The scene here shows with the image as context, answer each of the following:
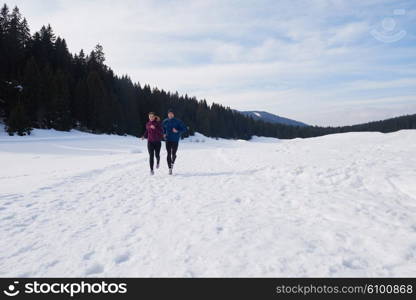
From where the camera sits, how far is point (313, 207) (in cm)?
485

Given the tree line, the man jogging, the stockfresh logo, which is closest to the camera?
the stockfresh logo

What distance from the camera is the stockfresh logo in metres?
2.51

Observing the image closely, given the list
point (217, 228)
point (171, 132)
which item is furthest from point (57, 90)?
point (217, 228)

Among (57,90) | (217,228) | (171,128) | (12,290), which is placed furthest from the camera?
(57,90)

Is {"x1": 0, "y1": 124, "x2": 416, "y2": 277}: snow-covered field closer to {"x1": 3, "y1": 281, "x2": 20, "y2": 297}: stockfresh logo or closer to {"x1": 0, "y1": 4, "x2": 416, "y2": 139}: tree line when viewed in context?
{"x1": 3, "y1": 281, "x2": 20, "y2": 297}: stockfresh logo

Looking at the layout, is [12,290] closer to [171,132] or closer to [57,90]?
[171,132]

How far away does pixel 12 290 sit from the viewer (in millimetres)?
2551

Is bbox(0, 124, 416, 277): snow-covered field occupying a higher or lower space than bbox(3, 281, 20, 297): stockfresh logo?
higher

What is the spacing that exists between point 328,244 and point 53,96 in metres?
44.3

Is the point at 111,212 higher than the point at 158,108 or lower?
lower

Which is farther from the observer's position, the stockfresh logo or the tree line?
the tree line

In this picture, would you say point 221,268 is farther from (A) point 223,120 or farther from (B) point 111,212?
(A) point 223,120

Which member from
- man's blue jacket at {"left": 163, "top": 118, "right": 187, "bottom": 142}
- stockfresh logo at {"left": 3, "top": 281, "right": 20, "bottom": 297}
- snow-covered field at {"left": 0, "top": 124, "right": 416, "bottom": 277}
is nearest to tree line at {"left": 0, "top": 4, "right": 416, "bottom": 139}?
man's blue jacket at {"left": 163, "top": 118, "right": 187, "bottom": 142}

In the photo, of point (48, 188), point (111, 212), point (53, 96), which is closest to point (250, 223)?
point (111, 212)
